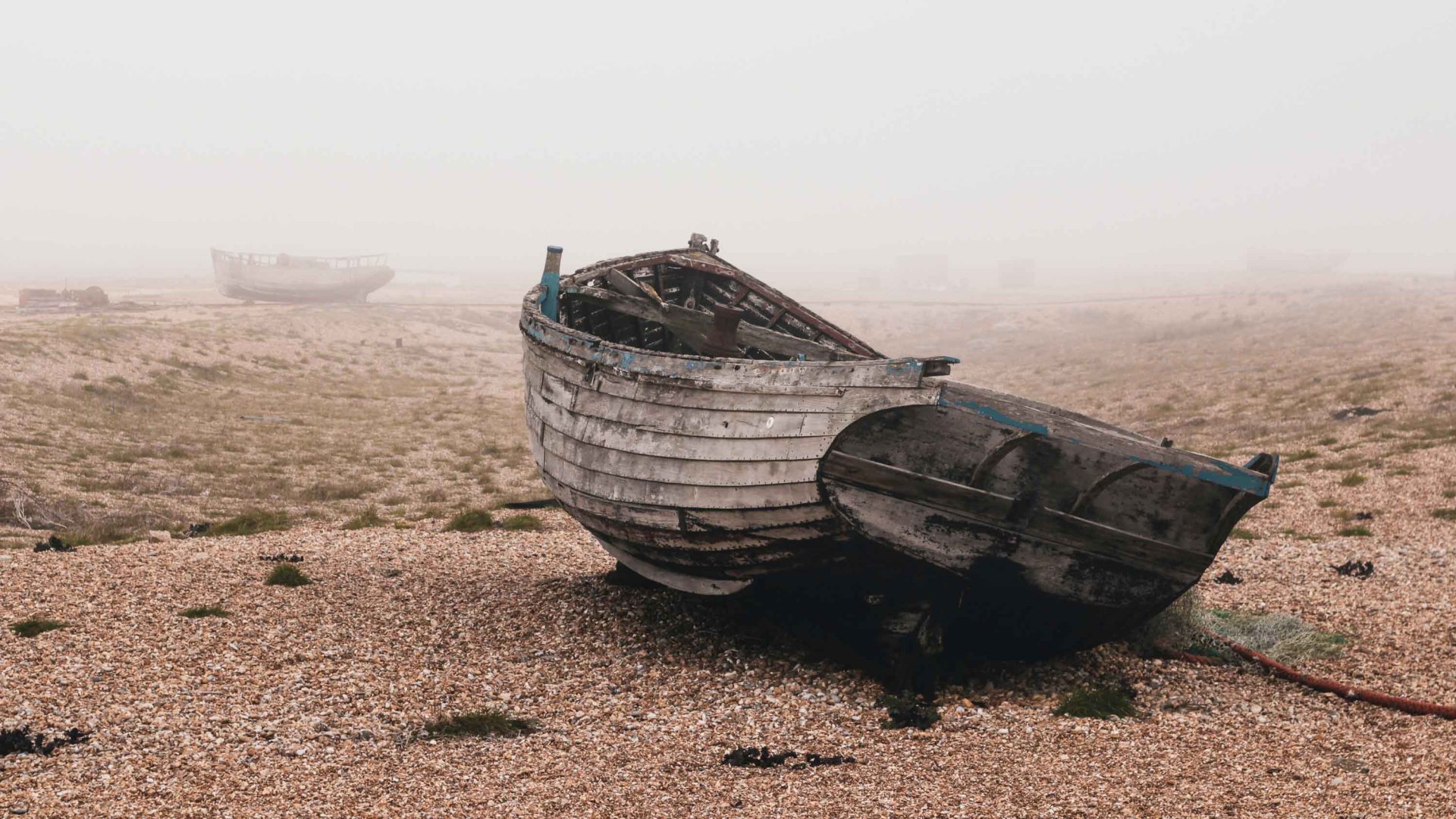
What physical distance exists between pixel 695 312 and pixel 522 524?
5.34m

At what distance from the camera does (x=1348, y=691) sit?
9062 mm

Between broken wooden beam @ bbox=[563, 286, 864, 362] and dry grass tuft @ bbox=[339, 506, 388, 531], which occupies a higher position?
broken wooden beam @ bbox=[563, 286, 864, 362]

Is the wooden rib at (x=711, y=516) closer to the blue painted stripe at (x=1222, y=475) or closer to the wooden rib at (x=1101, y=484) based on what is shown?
the wooden rib at (x=1101, y=484)

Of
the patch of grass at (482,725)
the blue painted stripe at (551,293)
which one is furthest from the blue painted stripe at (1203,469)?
the blue painted stripe at (551,293)

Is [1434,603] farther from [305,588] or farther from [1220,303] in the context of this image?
[1220,303]

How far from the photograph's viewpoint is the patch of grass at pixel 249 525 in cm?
1529

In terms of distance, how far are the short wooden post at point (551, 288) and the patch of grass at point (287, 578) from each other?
4.20 metres

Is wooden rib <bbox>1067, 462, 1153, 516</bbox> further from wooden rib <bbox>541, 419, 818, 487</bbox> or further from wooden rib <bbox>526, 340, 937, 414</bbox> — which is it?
wooden rib <bbox>541, 419, 818, 487</bbox>

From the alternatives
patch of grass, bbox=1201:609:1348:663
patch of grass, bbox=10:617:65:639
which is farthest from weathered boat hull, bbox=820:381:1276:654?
patch of grass, bbox=10:617:65:639

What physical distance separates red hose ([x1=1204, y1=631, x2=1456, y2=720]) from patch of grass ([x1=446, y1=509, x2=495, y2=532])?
1080cm

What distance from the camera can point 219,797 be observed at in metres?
7.02

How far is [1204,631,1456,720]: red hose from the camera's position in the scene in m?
8.48

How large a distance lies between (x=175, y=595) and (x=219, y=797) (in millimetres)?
4729

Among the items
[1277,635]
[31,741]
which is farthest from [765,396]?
[1277,635]
